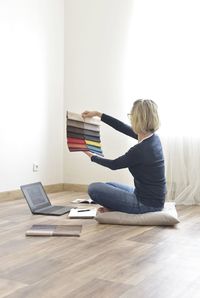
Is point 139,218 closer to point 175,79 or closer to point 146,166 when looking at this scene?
point 146,166

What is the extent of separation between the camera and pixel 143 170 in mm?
2969

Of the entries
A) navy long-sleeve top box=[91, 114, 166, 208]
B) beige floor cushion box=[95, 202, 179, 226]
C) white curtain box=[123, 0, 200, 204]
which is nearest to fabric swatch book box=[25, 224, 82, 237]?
beige floor cushion box=[95, 202, 179, 226]

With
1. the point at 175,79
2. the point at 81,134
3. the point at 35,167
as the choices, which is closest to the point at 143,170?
the point at 81,134

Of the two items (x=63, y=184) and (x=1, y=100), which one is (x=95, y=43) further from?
(x=63, y=184)

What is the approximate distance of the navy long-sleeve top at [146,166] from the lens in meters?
2.91

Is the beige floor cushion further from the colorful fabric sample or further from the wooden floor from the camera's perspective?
the colorful fabric sample

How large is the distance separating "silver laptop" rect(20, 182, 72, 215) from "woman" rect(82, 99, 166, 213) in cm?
48

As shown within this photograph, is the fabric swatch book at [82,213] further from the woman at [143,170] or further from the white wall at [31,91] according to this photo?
the white wall at [31,91]

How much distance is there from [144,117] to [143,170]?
354 millimetres

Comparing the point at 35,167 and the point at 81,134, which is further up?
the point at 81,134

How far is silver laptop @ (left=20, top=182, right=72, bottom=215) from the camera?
3.32m

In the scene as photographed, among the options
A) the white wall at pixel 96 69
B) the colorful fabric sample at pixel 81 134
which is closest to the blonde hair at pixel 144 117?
the colorful fabric sample at pixel 81 134

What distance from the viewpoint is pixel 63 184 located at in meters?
4.86

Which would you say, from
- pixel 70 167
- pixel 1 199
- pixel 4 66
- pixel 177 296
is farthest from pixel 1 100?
pixel 177 296
